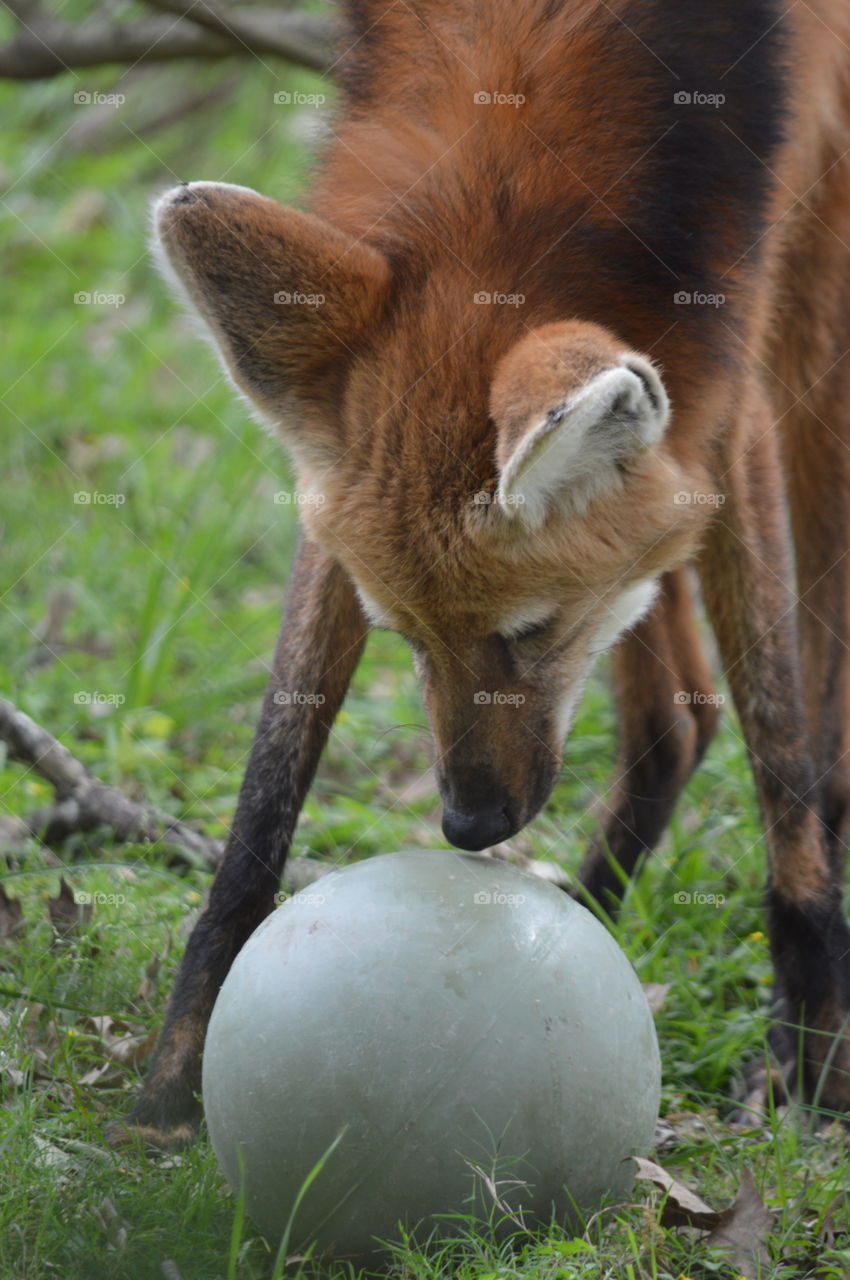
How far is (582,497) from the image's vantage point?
2.84 meters

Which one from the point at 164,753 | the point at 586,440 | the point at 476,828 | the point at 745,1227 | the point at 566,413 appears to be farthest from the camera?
the point at 164,753

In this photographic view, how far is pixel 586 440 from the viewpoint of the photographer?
8.61ft

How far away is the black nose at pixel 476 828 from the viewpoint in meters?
2.87

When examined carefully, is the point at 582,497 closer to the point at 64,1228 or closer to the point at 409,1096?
the point at 409,1096

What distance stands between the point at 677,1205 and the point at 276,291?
2038mm

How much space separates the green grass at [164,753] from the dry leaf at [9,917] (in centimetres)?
3

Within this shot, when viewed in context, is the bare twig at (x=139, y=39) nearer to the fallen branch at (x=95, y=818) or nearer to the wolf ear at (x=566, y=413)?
the fallen branch at (x=95, y=818)

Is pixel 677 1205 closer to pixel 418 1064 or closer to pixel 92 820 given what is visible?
pixel 418 1064

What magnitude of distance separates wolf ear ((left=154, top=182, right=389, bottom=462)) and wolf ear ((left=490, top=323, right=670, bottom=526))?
41 cm

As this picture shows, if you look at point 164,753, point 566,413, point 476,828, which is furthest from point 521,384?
point 164,753

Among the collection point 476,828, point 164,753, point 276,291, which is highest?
point 276,291

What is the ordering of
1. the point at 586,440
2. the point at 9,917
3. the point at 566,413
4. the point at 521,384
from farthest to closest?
the point at 9,917
the point at 586,440
the point at 521,384
the point at 566,413

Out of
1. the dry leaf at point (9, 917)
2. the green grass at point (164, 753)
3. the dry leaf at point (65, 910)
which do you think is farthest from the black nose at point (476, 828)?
the dry leaf at point (9, 917)

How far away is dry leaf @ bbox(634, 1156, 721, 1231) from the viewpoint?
2.78 m
